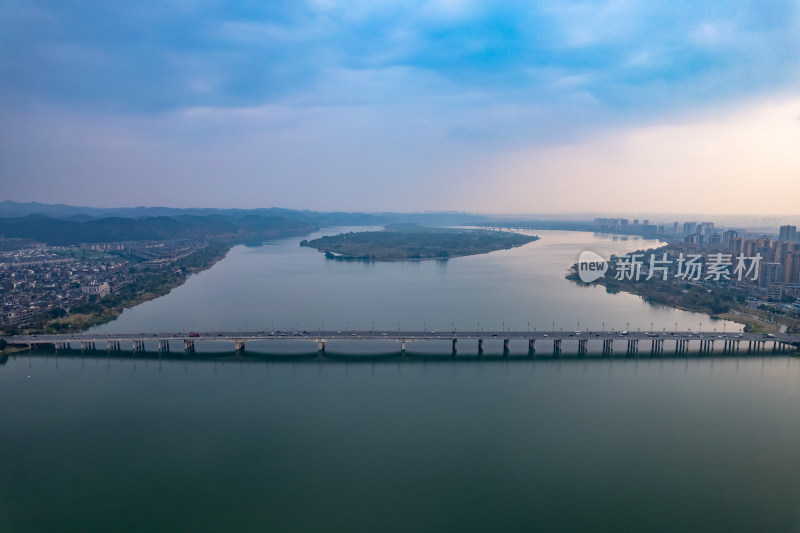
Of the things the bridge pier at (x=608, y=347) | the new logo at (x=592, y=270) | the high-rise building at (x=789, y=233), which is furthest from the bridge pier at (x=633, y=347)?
the high-rise building at (x=789, y=233)

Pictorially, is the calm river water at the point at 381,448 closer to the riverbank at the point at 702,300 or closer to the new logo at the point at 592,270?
the riverbank at the point at 702,300

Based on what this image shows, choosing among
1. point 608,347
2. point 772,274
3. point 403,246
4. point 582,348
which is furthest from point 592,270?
point 403,246

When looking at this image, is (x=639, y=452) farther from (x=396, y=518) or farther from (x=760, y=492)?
(x=396, y=518)

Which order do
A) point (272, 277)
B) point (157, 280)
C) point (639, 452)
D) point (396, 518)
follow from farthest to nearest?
point (272, 277) → point (157, 280) → point (639, 452) → point (396, 518)

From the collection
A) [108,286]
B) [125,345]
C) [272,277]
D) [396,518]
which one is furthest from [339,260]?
[396,518]

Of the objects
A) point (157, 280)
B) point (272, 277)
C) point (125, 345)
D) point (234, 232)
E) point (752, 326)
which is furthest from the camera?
point (234, 232)

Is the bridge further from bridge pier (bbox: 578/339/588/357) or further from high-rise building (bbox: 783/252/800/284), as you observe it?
high-rise building (bbox: 783/252/800/284)
